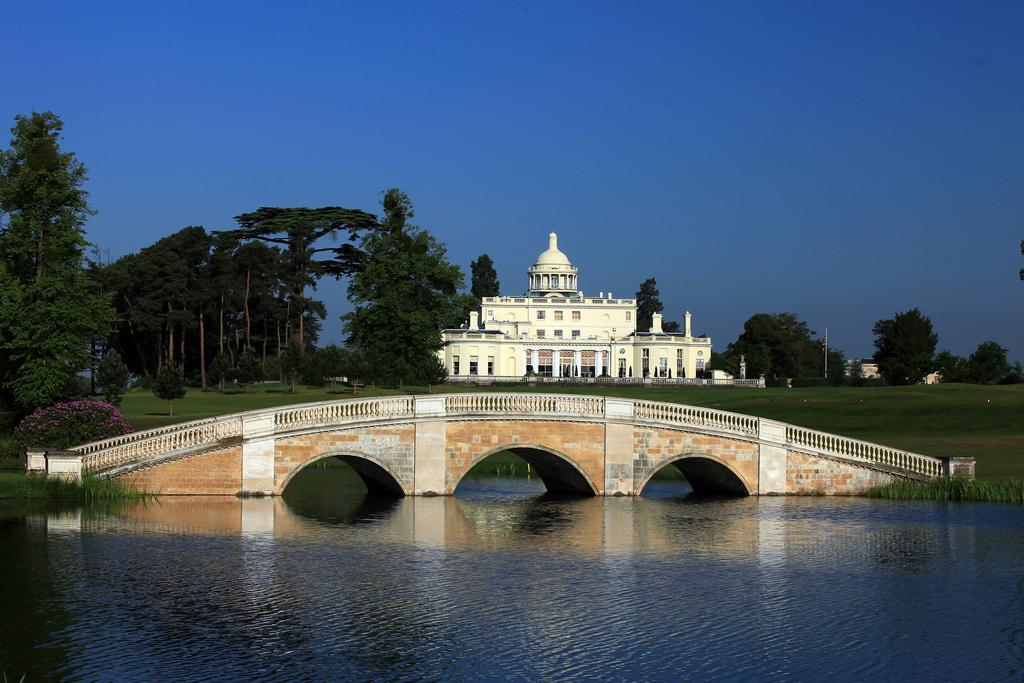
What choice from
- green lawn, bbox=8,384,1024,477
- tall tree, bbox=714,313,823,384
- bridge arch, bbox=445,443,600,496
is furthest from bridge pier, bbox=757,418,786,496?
tall tree, bbox=714,313,823,384

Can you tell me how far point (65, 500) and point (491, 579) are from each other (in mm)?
15122

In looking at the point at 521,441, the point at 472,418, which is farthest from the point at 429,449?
the point at 521,441

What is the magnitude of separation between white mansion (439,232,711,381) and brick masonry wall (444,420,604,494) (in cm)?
7768

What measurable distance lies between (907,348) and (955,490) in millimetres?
70492

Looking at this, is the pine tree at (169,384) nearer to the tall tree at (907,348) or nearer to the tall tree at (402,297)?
the tall tree at (402,297)

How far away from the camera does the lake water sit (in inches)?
798

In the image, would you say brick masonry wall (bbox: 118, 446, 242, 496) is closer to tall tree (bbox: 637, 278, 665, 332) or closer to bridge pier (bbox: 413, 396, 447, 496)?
bridge pier (bbox: 413, 396, 447, 496)

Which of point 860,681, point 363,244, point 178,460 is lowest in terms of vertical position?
point 860,681

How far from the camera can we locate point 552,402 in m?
42.6

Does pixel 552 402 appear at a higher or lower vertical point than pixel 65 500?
Result: higher

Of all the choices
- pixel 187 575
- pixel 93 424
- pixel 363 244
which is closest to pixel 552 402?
pixel 93 424

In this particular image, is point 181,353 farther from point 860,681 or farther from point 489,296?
point 860,681

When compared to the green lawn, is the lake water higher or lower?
lower

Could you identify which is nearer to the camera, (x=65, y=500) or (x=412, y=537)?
(x=412, y=537)
